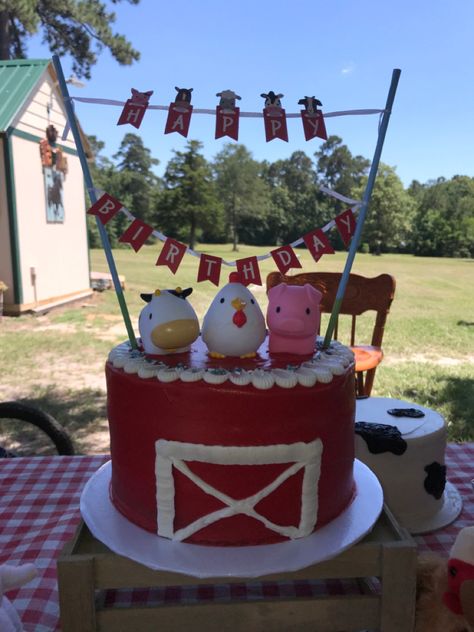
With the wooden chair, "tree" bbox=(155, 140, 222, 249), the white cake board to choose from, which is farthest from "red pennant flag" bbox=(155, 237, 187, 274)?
"tree" bbox=(155, 140, 222, 249)

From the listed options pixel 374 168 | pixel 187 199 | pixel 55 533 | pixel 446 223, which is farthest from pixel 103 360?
pixel 446 223

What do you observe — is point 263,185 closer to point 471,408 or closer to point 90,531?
point 471,408

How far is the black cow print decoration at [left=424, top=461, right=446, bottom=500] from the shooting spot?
1338mm

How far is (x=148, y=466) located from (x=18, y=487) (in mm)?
705

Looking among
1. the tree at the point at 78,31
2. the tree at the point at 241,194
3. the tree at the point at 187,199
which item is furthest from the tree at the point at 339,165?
the tree at the point at 78,31

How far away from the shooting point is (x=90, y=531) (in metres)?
0.99

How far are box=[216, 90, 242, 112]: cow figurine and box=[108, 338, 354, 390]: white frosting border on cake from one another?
0.51 m

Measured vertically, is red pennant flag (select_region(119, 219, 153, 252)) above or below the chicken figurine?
above

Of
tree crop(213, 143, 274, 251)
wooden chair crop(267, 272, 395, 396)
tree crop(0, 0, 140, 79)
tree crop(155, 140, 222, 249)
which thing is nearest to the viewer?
wooden chair crop(267, 272, 395, 396)

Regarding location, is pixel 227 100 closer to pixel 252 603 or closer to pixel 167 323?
pixel 167 323

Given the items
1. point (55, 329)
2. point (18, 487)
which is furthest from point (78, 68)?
point (18, 487)

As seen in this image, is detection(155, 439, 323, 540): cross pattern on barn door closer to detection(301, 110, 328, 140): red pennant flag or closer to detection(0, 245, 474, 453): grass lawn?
detection(301, 110, 328, 140): red pennant flag

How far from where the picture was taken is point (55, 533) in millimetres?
1260

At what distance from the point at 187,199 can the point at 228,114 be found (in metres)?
16.8
